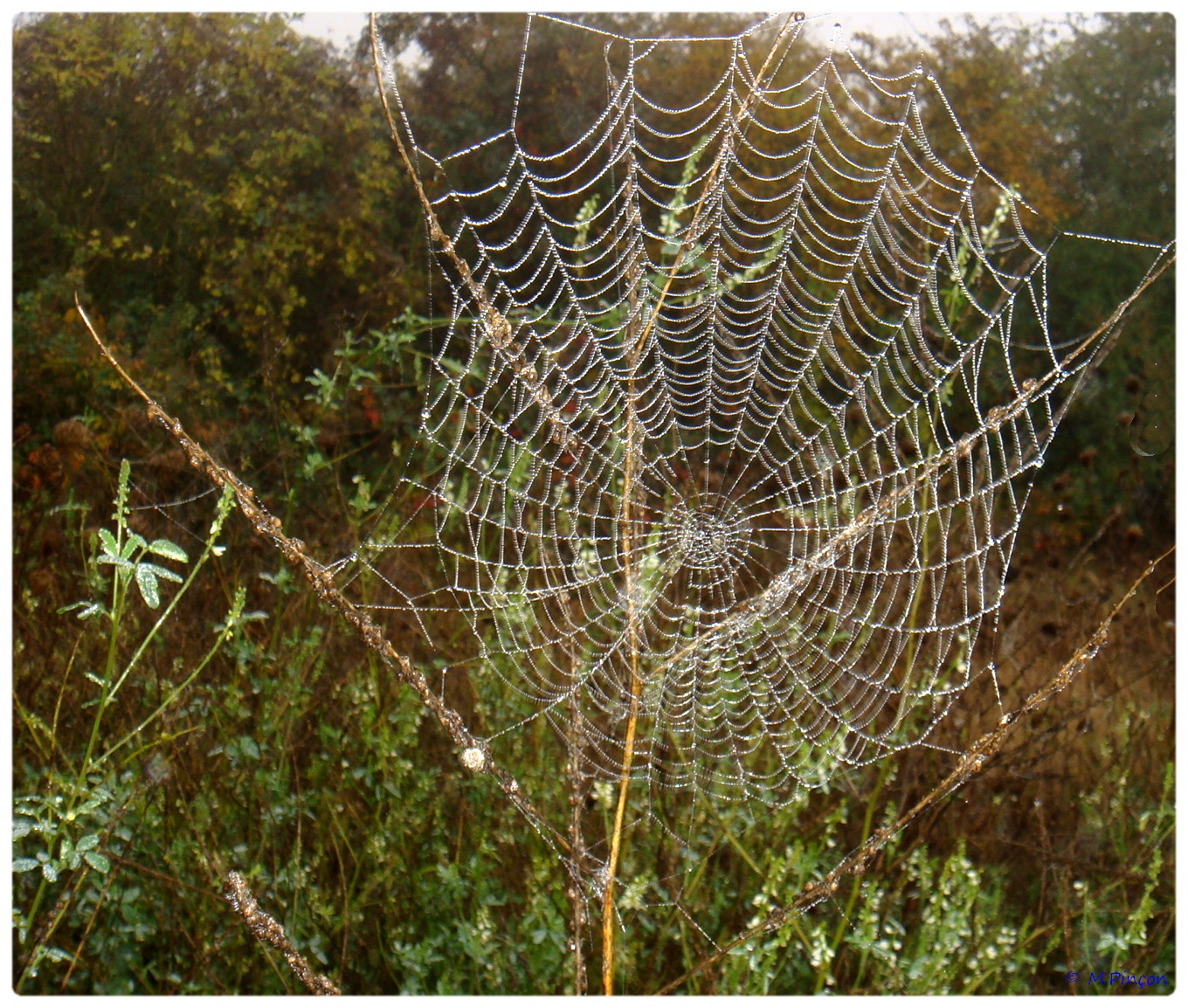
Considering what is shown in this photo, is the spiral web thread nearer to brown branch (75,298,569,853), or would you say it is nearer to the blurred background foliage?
the blurred background foliage

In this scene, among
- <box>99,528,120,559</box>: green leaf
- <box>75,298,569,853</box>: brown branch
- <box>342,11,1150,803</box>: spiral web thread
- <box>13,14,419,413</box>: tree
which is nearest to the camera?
<box>75,298,569,853</box>: brown branch

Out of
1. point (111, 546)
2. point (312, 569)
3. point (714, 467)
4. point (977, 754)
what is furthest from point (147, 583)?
point (714, 467)

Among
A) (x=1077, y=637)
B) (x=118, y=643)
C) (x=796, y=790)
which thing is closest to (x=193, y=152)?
(x=118, y=643)

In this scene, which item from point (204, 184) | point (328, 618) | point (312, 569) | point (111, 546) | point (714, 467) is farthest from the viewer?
point (204, 184)

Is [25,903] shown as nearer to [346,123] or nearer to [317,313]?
[317,313]

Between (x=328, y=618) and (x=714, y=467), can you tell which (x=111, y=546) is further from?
(x=714, y=467)

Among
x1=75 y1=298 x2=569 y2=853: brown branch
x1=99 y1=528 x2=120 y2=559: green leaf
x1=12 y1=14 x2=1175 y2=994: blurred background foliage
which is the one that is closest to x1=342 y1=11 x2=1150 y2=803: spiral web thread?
x1=12 y1=14 x2=1175 y2=994: blurred background foliage
